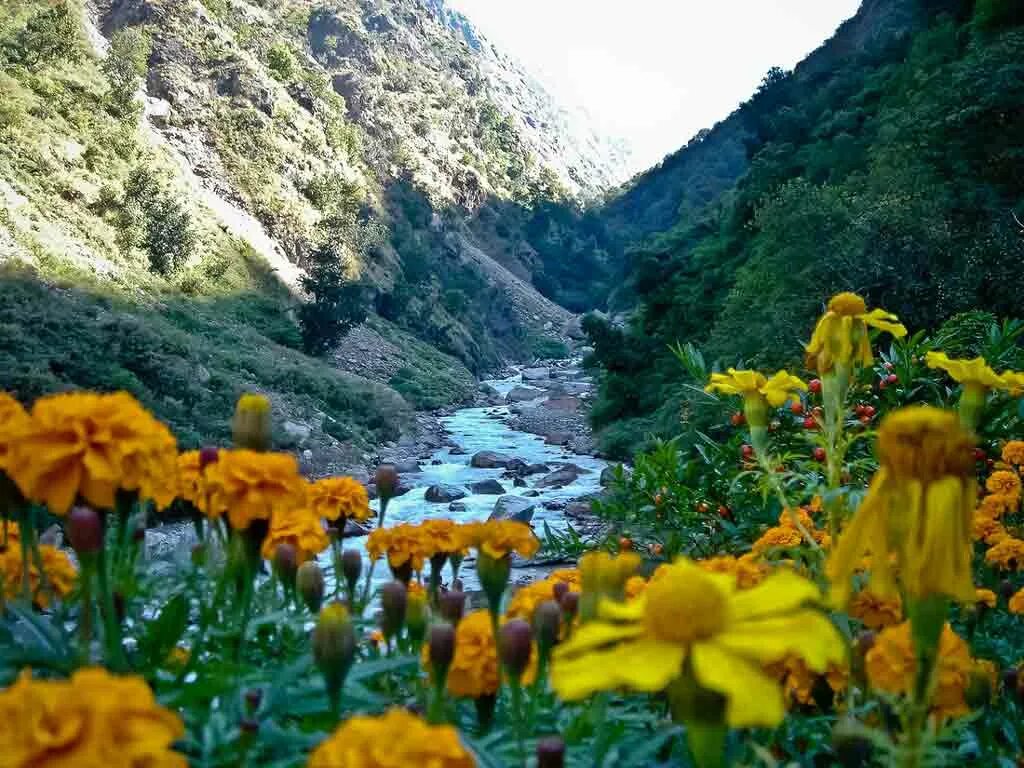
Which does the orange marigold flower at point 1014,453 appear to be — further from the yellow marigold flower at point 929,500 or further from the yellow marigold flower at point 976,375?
the yellow marigold flower at point 929,500

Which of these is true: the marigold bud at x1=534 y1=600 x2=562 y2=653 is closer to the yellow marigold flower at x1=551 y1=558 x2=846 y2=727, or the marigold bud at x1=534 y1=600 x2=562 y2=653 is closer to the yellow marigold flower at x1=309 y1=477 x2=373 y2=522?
the yellow marigold flower at x1=551 y1=558 x2=846 y2=727

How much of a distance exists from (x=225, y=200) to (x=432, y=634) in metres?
29.4

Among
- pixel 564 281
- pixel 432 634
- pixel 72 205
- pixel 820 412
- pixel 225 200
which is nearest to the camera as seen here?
pixel 432 634

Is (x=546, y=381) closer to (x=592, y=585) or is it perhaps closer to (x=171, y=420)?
(x=171, y=420)

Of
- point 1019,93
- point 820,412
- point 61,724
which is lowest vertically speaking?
point 61,724

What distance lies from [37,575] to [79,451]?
61 cm

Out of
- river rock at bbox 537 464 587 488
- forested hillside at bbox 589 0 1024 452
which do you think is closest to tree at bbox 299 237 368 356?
forested hillside at bbox 589 0 1024 452

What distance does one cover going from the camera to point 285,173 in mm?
30969

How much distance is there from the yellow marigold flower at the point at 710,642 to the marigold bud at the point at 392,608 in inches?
24.4

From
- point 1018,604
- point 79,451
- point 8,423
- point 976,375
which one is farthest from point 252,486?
point 1018,604

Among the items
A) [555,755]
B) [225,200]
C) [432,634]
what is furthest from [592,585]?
[225,200]

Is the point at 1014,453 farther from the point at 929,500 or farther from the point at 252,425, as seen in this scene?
the point at 252,425

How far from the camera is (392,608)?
1321 millimetres

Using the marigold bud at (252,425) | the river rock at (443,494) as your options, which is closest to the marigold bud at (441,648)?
the marigold bud at (252,425)
